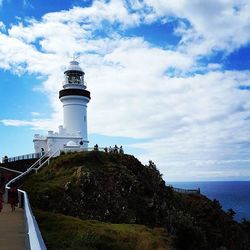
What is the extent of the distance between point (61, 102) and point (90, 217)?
25852mm

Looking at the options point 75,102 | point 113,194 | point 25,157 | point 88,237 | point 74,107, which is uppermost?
point 75,102

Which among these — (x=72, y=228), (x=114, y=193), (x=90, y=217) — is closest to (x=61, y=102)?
(x=114, y=193)

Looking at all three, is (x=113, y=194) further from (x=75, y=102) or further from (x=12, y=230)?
(x=75, y=102)

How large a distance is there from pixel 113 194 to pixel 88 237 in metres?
15.1

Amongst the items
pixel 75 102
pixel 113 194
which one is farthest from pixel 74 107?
pixel 113 194

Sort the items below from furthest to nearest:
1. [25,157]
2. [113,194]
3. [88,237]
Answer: [25,157], [113,194], [88,237]

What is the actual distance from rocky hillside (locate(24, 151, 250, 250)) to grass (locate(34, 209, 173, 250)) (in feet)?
13.8

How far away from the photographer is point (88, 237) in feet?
43.4

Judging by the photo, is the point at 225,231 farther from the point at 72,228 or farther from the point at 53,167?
the point at 72,228

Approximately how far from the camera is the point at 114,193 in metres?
28.5

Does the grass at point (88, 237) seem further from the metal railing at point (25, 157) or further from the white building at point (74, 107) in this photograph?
the white building at point (74, 107)

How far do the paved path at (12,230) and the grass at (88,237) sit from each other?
0.86 m

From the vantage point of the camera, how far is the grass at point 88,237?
12.4m

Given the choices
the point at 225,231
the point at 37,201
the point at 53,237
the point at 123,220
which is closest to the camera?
the point at 53,237
